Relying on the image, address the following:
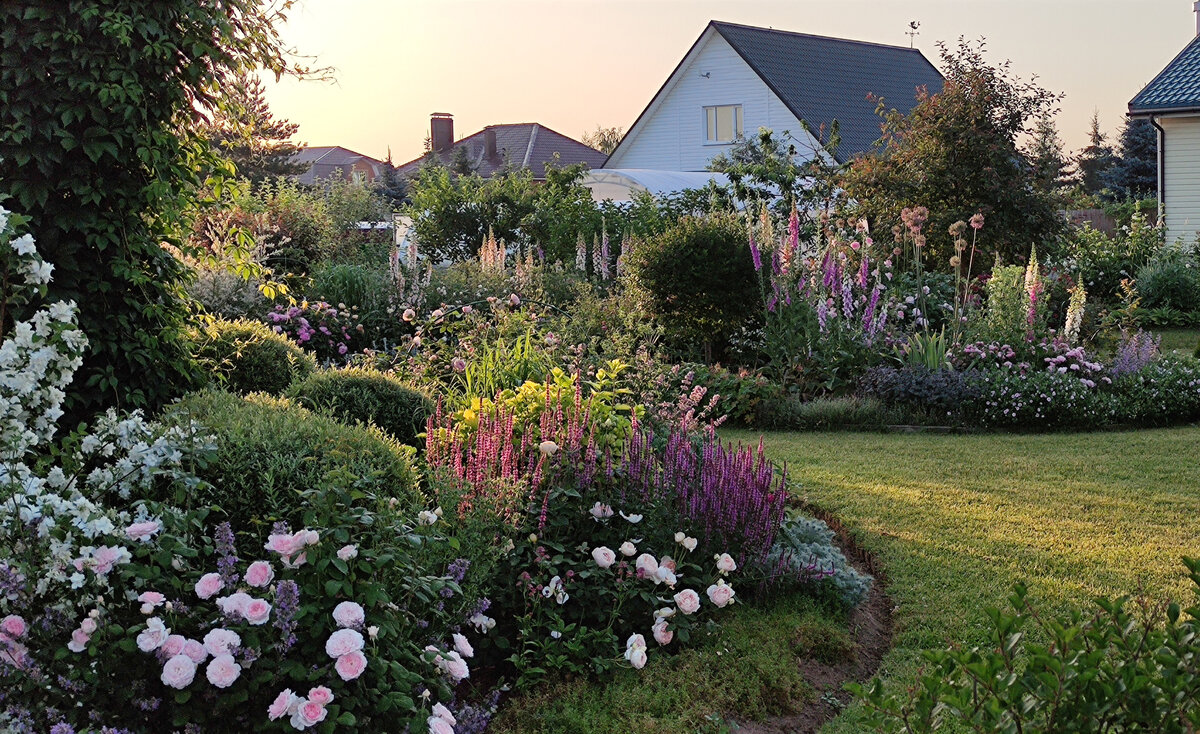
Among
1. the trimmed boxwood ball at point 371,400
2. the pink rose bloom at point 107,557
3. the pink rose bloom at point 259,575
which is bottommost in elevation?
the pink rose bloom at point 259,575

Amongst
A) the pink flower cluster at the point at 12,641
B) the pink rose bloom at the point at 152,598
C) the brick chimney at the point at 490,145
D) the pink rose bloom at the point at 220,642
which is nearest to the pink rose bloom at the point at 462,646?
the pink rose bloom at the point at 220,642

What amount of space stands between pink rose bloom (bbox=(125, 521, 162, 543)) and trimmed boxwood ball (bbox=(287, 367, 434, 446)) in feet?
8.64

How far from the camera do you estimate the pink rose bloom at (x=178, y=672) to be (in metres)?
2.48

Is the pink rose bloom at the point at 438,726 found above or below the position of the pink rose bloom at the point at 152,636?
below

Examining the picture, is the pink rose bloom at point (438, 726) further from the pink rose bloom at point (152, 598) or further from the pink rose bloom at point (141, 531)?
the pink rose bloom at point (141, 531)

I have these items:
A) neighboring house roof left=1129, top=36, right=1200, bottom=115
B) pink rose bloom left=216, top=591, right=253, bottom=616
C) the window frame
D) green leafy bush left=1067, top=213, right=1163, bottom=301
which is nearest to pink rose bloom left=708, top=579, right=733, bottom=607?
pink rose bloom left=216, top=591, right=253, bottom=616

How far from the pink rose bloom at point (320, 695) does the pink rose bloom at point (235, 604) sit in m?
0.26

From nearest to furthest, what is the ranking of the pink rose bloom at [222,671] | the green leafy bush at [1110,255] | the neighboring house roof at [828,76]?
the pink rose bloom at [222,671], the green leafy bush at [1110,255], the neighboring house roof at [828,76]

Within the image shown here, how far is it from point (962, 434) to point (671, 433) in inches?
170

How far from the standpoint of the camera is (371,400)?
5.46m

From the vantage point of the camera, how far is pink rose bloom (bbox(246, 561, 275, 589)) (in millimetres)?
2658

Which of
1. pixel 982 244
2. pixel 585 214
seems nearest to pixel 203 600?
pixel 982 244

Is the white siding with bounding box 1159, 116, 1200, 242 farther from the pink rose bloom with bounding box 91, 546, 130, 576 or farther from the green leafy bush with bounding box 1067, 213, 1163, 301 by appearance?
the pink rose bloom with bounding box 91, 546, 130, 576

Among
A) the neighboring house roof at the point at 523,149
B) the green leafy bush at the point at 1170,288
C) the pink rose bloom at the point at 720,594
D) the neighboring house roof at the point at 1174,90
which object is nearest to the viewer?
the pink rose bloom at the point at 720,594
